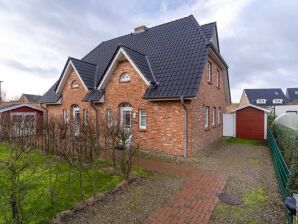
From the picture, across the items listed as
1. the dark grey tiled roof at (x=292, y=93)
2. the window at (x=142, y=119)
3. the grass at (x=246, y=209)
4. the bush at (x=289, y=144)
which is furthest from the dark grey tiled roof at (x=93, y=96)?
the dark grey tiled roof at (x=292, y=93)

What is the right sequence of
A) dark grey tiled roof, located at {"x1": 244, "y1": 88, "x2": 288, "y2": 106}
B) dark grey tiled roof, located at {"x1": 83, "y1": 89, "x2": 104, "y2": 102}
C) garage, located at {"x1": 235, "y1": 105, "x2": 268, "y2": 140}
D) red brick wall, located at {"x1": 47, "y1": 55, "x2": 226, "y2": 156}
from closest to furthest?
red brick wall, located at {"x1": 47, "y1": 55, "x2": 226, "y2": 156} < dark grey tiled roof, located at {"x1": 83, "y1": 89, "x2": 104, "y2": 102} < garage, located at {"x1": 235, "y1": 105, "x2": 268, "y2": 140} < dark grey tiled roof, located at {"x1": 244, "y1": 88, "x2": 288, "y2": 106}

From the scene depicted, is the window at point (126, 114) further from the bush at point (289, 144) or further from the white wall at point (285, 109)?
the white wall at point (285, 109)

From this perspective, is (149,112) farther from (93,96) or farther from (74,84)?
(74,84)

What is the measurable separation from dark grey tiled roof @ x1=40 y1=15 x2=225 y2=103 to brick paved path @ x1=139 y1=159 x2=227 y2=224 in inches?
145

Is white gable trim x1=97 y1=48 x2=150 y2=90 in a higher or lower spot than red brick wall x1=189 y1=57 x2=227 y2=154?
higher

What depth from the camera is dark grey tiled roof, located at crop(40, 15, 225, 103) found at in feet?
34.9

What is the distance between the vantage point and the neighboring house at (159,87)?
10.4 m

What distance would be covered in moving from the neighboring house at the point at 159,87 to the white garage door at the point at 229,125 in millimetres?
3146

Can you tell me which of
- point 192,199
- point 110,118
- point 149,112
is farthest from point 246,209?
point 149,112

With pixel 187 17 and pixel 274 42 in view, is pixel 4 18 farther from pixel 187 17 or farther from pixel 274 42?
pixel 274 42

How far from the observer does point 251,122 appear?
1797cm

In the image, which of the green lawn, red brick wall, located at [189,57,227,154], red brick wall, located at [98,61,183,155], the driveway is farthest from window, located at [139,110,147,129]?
the green lawn

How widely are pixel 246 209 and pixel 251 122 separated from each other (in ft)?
48.2

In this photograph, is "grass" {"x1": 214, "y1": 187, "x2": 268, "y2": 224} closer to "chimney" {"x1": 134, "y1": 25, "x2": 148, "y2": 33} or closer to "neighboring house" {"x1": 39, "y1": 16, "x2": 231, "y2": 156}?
"neighboring house" {"x1": 39, "y1": 16, "x2": 231, "y2": 156}
